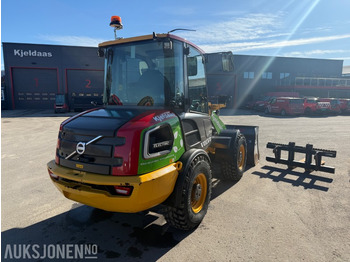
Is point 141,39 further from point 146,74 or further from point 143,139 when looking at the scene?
point 143,139

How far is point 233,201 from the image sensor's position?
418cm

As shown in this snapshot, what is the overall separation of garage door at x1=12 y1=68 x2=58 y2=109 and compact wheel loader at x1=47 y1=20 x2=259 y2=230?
81.8 feet

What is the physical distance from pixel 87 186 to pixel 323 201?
4011 mm

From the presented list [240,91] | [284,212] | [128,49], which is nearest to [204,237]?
[284,212]

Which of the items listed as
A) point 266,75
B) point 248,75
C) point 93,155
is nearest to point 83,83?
point 248,75

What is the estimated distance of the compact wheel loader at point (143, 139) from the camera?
267 centimetres

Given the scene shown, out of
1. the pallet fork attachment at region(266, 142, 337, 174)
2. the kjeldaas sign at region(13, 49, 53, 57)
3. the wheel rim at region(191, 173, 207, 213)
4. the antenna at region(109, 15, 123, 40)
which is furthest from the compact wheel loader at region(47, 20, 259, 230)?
the kjeldaas sign at region(13, 49, 53, 57)

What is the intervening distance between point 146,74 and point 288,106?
1915 centimetres

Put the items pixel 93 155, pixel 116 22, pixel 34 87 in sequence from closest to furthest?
pixel 93 155 → pixel 116 22 → pixel 34 87

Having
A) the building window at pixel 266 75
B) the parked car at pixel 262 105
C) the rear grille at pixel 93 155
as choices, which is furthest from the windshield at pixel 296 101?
the rear grille at pixel 93 155

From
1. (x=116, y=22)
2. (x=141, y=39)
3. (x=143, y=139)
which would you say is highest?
(x=116, y=22)

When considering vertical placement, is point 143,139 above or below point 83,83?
below

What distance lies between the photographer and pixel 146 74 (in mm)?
3455

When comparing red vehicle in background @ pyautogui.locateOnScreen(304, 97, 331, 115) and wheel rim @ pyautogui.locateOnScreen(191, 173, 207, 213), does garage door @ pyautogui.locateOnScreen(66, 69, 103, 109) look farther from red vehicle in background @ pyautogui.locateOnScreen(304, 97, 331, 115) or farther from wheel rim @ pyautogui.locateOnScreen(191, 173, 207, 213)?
wheel rim @ pyautogui.locateOnScreen(191, 173, 207, 213)
